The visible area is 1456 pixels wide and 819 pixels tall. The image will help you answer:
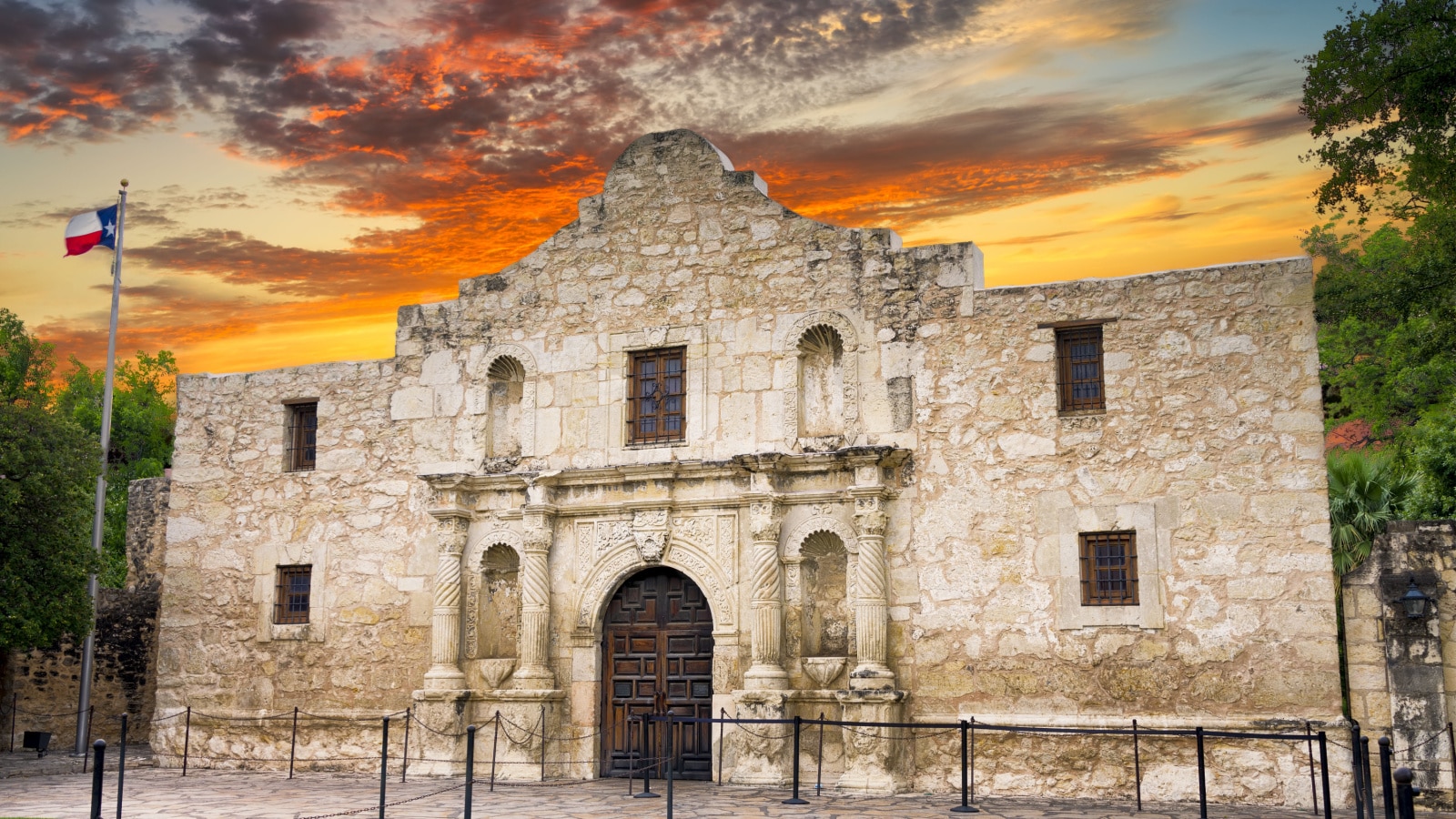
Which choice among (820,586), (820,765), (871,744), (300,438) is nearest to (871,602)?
(820,586)

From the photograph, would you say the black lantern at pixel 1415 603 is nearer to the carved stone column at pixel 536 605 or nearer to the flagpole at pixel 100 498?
the carved stone column at pixel 536 605

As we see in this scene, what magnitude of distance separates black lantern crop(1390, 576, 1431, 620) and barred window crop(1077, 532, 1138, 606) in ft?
8.40

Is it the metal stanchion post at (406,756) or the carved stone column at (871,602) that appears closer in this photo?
the carved stone column at (871,602)

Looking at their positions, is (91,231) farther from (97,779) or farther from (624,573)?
(97,779)

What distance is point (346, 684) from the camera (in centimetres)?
1780

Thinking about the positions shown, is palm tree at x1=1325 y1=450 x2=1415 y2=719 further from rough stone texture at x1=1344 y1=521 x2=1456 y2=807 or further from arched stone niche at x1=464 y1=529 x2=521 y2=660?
arched stone niche at x1=464 y1=529 x2=521 y2=660

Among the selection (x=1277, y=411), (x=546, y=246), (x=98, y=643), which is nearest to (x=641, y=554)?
(x=546, y=246)

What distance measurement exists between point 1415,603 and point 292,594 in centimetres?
1389

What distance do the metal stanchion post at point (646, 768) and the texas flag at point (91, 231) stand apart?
42.6 ft

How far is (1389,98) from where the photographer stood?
15.5 metres

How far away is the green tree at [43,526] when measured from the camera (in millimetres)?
17375

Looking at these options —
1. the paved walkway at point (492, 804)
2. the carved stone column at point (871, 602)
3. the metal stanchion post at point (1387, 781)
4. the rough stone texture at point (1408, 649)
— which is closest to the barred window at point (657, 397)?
the carved stone column at point (871, 602)

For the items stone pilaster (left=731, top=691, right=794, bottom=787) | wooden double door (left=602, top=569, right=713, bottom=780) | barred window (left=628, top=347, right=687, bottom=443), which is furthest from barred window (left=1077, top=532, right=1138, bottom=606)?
barred window (left=628, top=347, right=687, bottom=443)

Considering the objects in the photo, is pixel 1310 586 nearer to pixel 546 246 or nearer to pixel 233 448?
pixel 546 246
